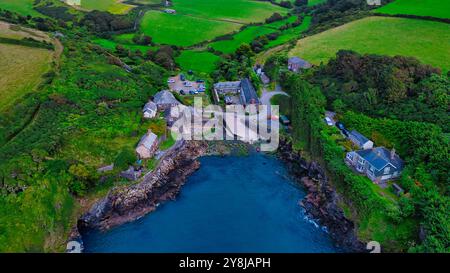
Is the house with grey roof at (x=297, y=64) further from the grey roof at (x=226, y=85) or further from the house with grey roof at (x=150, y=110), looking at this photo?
the house with grey roof at (x=150, y=110)

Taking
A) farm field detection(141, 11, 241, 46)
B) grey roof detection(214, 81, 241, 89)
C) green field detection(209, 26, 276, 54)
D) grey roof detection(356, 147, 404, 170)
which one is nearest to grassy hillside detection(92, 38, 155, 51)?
farm field detection(141, 11, 241, 46)

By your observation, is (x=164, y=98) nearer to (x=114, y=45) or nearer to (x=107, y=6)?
(x=114, y=45)

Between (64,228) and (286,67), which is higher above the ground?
(286,67)

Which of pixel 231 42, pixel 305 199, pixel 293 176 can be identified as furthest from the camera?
pixel 231 42

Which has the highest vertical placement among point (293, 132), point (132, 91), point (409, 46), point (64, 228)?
point (409, 46)

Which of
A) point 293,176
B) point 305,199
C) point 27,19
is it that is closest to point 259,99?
point 293,176

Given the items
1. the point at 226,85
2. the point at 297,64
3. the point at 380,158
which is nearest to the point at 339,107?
the point at 380,158

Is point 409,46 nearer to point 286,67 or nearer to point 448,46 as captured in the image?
point 448,46

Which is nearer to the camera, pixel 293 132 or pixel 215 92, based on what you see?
pixel 293 132
